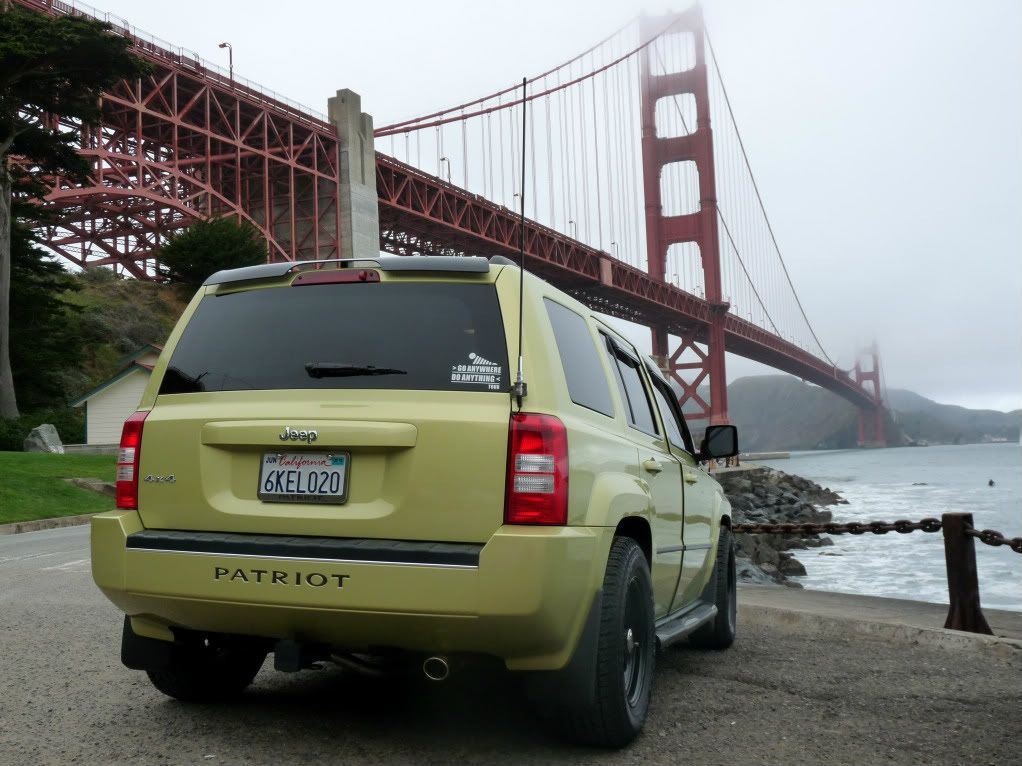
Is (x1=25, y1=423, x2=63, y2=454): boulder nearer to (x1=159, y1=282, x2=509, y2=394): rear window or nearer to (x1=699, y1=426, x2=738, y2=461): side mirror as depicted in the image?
(x1=699, y1=426, x2=738, y2=461): side mirror

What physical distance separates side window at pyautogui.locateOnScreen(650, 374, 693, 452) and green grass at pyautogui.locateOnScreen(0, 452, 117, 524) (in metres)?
14.4

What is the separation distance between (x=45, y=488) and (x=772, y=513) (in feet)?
89.1

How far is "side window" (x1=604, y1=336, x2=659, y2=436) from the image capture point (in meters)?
4.42

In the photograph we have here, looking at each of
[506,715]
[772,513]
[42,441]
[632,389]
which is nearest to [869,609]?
[632,389]

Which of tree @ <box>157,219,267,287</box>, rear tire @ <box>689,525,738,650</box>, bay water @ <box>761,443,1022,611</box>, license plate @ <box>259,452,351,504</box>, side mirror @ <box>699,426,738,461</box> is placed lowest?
bay water @ <box>761,443,1022,611</box>

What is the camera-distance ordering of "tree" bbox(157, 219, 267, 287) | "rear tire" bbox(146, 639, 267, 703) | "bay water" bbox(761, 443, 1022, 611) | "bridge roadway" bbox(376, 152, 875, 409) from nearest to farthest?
"rear tire" bbox(146, 639, 267, 703), "bay water" bbox(761, 443, 1022, 611), "tree" bbox(157, 219, 267, 287), "bridge roadway" bbox(376, 152, 875, 409)

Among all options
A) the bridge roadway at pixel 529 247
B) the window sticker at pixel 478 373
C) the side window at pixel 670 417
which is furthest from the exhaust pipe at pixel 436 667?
the bridge roadway at pixel 529 247

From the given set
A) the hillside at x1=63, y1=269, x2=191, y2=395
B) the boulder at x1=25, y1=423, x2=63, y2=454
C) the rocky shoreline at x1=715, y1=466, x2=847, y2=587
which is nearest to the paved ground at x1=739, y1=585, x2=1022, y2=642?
the rocky shoreline at x1=715, y1=466, x2=847, y2=587

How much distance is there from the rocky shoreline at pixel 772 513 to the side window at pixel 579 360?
40.7 ft

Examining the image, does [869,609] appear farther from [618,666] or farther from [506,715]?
[618,666]

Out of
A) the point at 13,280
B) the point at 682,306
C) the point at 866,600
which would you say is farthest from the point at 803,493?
the point at 866,600

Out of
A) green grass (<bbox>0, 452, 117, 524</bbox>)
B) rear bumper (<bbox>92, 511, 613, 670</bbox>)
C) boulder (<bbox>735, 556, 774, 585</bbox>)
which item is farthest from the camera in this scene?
green grass (<bbox>0, 452, 117, 524</bbox>)

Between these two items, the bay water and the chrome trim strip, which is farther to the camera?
the bay water

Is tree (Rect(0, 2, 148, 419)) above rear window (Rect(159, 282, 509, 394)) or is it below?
above
